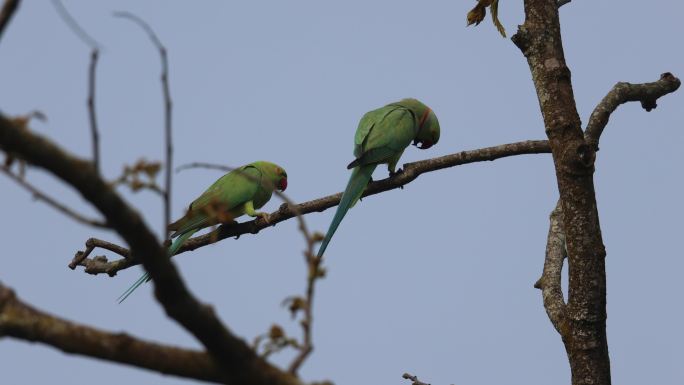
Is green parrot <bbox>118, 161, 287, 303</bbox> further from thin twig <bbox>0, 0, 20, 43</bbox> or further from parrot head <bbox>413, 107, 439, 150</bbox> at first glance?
thin twig <bbox>0, 0, 20, 43</bbox>

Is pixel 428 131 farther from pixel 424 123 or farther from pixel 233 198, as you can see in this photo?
pixel 233 198

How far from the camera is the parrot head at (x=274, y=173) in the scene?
7740 mm

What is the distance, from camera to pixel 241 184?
6.96 metres

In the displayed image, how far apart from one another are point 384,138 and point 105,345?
188 inches

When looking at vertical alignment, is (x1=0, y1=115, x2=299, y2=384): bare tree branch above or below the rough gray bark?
below

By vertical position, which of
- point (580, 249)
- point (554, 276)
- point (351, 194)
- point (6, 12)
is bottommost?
point (6, 12)

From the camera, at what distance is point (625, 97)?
5090mm

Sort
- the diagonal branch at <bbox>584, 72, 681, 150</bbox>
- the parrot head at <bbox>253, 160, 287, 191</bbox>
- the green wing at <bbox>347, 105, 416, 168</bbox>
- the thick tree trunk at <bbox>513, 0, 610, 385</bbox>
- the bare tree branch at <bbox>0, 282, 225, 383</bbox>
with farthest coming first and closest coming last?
the parrot head at <bbox>253, 160, 287, 191</bbox> → the green wing at <bbox>347, 105, 416, 168</bbox> → the diagonal branch at <bbox>584, 72, 681, 150</bbox> → the thick tree trunk at <bbox>513, 0, 610, 385</bbox> → the bare tree branch at <bbox>0, 282, 225, 383</bbox>

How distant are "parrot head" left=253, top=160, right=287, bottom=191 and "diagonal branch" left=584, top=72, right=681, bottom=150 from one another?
Result: 355 centimetres

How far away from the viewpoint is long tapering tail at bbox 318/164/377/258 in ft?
18.7

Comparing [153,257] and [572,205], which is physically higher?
[572,205]

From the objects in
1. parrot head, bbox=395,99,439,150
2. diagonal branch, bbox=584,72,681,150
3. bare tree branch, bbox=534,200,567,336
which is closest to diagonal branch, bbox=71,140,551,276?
diagonal branch, bbox=584,72,681,150

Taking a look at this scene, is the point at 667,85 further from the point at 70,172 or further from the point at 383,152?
the point at 70,172

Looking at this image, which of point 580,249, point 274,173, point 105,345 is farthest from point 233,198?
point 105,345
